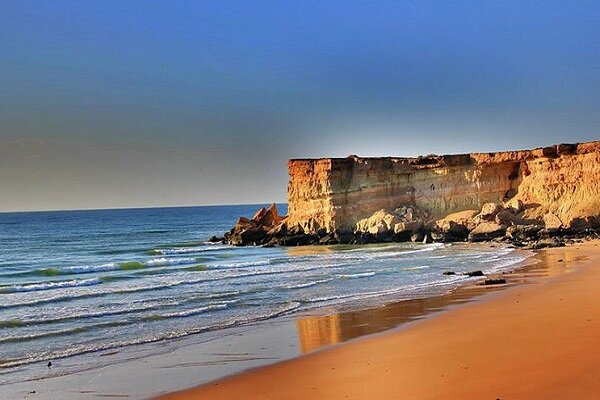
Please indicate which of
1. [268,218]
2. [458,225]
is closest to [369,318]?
[458,225]

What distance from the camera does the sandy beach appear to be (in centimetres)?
845

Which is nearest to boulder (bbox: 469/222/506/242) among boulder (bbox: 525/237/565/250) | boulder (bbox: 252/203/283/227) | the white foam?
boulder (bbox: 525/237/565/250)

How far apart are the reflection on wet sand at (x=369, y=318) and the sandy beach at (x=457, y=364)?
58 centimetres

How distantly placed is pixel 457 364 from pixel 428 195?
41.7 m

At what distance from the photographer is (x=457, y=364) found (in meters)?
9.92

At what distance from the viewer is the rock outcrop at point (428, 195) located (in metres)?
44.8

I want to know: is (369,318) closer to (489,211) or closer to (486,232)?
(486,232)

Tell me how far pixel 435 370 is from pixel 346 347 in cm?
267

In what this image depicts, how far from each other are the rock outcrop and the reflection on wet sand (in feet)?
80.0

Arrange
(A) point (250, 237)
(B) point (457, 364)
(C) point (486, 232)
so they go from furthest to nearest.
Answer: (A) point (250, 237) < (C) point (486, 232) < (B) point (457, 364)

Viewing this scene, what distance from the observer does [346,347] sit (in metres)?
12.1

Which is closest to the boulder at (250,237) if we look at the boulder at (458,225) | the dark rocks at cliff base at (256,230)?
the dark rocks at cliff base at (256,230)

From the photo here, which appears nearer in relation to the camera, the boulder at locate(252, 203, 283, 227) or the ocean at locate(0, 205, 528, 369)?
the ocean at locate(0, 205, 528, 369)

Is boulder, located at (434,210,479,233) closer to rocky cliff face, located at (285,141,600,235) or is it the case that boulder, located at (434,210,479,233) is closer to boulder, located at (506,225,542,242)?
rocky cliff face, located at (285,141,600,235)
